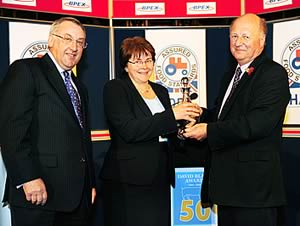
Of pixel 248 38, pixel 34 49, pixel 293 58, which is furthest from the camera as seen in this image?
pixel 293 58

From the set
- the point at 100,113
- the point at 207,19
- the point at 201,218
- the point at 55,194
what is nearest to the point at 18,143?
the point at 55,194

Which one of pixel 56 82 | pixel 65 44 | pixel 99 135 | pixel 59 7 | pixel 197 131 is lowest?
pixel 99 135

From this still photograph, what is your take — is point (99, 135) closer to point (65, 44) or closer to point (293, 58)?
Result: point (65, 44)

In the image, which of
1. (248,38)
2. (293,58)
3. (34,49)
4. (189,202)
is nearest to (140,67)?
(248,38)

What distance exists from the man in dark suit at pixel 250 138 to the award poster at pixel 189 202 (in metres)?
1.06

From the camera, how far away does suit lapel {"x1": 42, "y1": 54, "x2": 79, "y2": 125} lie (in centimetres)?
195

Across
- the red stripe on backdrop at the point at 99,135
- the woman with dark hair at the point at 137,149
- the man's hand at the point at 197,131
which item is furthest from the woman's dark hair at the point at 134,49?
the red stripe on backdrop at the point at 99,135

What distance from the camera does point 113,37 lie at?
11.3 ft

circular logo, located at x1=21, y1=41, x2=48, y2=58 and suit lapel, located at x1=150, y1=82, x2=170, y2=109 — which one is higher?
circular logo, located at x1=21, y1=41, x2=48, y2=58

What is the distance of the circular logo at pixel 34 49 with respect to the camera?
307cm

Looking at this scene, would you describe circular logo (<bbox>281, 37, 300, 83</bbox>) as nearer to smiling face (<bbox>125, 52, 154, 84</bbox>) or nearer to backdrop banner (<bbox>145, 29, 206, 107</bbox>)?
backdrop banner (<bbox>145, 29, 206, 107</bbox>)

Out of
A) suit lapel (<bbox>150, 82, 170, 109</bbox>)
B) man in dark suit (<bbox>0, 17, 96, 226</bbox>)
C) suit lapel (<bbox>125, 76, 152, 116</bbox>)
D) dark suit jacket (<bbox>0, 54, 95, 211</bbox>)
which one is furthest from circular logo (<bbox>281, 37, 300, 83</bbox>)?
dark suit jacket (<bbox>0, 54, 95, 211</bbox>)

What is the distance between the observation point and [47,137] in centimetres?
191

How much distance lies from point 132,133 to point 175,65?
144 cm
